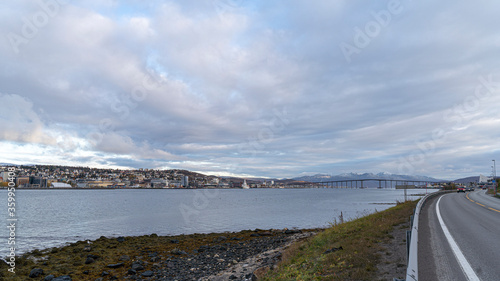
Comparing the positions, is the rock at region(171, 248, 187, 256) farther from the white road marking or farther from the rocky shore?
the white road marking

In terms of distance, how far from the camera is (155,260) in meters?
21.5

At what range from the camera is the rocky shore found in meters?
17.4

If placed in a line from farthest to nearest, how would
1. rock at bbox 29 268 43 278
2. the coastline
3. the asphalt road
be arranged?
→ rock at bbox 29 268 43 278 < the coastline < the asphalt road

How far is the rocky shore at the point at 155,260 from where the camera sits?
57.0 ft

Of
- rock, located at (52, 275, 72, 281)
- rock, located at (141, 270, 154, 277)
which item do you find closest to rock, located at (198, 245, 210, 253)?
rock, located at (141, 270, 154, 277)

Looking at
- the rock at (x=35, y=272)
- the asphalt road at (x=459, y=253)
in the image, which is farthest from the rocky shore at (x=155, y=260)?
the asphalt road at (x=459, y=253)

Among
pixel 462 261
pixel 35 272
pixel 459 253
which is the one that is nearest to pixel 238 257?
pixel 35 272

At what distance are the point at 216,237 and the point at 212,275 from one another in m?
14.2

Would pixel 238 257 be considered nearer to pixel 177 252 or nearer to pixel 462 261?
pixel 177 252

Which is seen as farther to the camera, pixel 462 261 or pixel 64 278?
pixel 64 278

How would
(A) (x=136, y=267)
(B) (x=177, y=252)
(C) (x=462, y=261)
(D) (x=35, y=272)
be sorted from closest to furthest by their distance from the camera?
1. (C) (x=462, y=261)
2. (D) (x=35, y=272)
3. (A) (x=136, y=267)
4. (B) (x=177, y=252)

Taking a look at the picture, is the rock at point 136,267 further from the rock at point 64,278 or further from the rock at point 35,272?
the rock at point 35,272

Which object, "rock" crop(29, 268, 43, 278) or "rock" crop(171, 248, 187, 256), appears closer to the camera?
"rock" crop(29, 268, 43, 278)

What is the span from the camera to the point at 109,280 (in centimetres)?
1717
